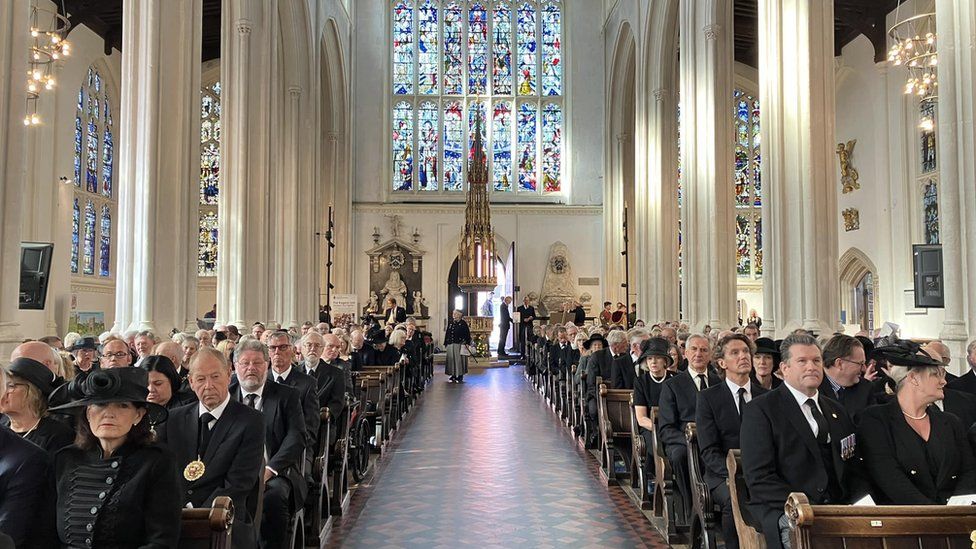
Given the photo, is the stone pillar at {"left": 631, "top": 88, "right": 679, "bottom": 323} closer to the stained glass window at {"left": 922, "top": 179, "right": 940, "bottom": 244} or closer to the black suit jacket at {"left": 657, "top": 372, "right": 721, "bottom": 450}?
the stained glass window at {"left": 922, "top": 179, "right": 940, "bottom": 244}

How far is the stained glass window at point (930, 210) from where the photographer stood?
18.0 metres

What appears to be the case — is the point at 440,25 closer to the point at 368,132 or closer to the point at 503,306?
the point at 368,132

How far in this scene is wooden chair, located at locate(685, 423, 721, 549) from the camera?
4648 millimetres

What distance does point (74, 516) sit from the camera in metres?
2.61

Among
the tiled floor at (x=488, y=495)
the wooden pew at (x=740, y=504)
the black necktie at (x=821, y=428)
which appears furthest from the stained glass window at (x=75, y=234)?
the black necktie at (x=821, y=428)

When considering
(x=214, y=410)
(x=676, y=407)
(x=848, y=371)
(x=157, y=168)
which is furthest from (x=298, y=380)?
(x=157, y=168)

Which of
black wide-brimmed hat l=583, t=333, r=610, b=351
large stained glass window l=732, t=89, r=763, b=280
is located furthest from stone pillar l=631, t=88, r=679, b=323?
black wide-brimmed hat l=583, t=333, r=610, b=351

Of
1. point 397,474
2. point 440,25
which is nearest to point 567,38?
point 440,25

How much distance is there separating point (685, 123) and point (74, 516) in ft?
46.7

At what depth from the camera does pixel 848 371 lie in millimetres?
4559

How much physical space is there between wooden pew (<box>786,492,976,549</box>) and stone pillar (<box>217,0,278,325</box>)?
11.7m

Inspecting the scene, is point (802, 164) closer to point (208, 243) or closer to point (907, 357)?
point (907, 357)

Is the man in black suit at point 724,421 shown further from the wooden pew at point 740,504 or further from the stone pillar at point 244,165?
the stone pillar at point 244,165

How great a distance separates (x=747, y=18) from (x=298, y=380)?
20.1 metres
